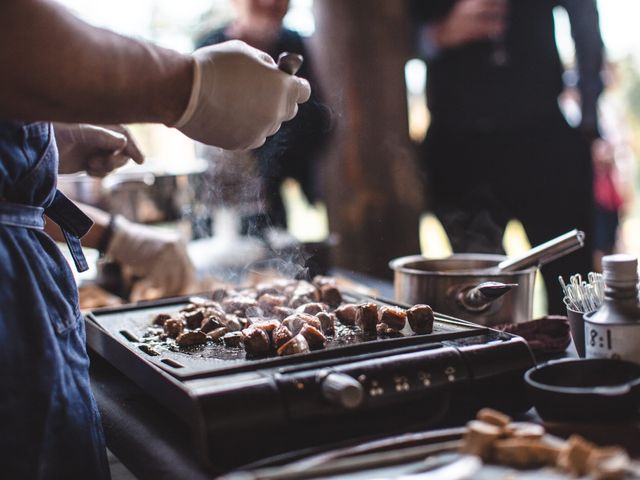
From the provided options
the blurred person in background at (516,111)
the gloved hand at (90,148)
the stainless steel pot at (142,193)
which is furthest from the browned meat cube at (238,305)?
the blurred person in background at (516,111)

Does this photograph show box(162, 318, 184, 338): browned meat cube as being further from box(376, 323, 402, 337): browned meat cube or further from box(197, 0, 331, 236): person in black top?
box(197, 0, 331, 236): person in black top

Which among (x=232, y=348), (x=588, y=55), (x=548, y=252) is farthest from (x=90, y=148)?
(x=588, y=55)

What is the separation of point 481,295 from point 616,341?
43 centimetres

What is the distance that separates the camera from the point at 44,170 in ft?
4.46

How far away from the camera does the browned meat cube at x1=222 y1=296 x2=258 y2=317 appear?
6.14 feet

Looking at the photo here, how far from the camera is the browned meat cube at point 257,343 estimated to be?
1.46 meters

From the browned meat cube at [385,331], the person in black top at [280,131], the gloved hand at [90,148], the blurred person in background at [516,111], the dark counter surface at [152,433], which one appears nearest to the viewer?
the dark counter surface at [152,433]

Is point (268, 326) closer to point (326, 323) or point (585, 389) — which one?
point (326, 323)

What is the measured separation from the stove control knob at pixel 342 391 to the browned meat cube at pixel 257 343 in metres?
0.27

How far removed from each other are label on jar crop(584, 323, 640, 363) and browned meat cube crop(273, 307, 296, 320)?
2.33 ft

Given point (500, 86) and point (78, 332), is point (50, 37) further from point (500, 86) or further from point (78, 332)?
point (500, 86)

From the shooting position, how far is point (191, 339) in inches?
62.7

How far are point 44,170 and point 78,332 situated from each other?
0.32 m

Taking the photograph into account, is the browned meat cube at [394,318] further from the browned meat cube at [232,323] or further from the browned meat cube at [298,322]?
the browned meat cube at [232,323]
